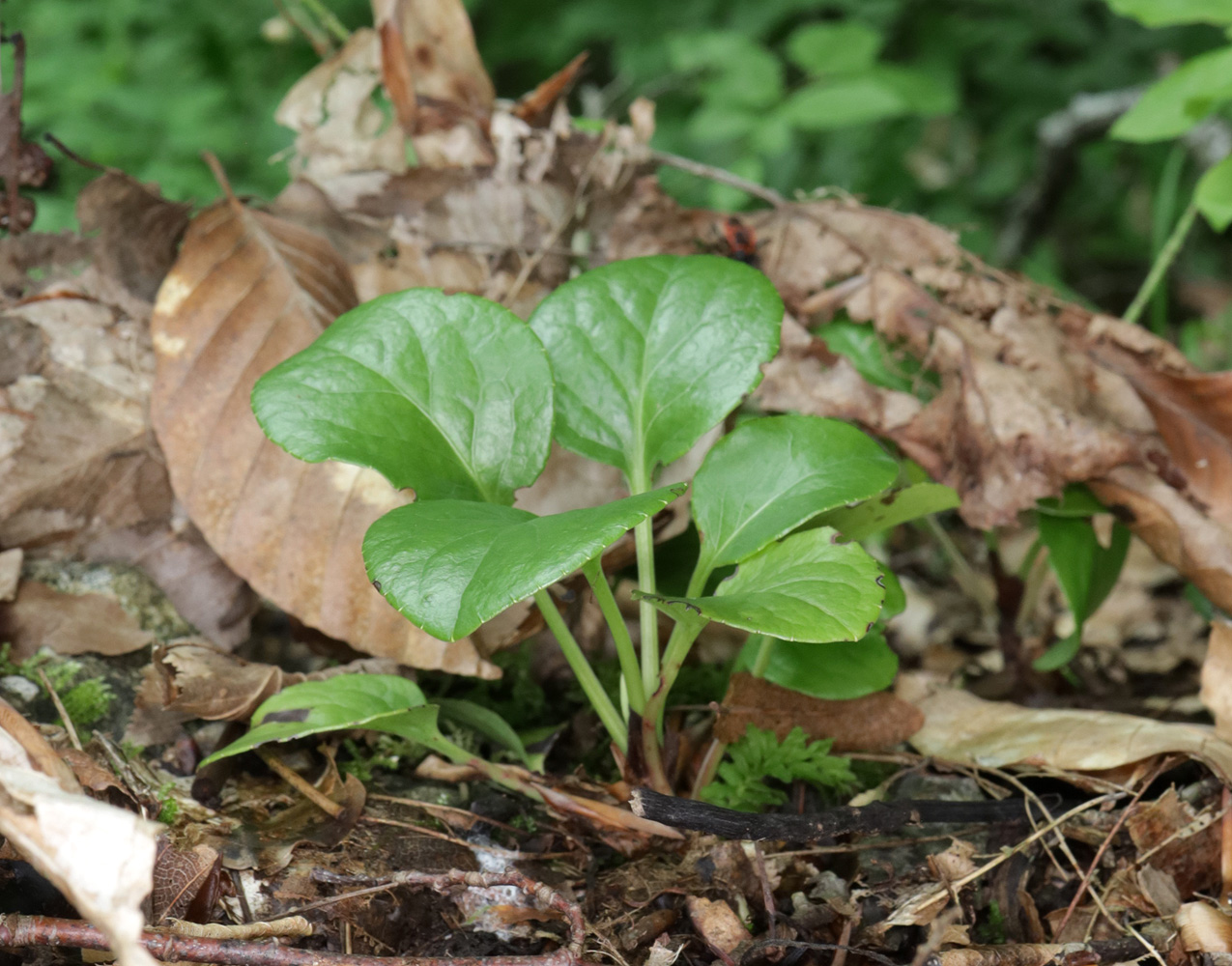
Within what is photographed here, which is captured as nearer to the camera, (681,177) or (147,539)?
(147,539)

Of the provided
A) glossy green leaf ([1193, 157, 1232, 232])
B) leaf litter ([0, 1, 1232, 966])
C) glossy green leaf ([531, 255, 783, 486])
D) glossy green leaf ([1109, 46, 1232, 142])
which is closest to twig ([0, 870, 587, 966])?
leaf litter ([0, 1, 1232, 966])

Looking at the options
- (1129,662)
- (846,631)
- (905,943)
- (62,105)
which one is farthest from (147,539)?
(62,105)

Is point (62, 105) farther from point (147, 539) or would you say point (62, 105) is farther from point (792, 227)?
point (792, 227)

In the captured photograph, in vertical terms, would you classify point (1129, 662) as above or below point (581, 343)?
below

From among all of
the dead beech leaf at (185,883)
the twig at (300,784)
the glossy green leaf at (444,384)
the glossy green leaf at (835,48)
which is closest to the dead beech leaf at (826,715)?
the glossy green leaf at (444,384)

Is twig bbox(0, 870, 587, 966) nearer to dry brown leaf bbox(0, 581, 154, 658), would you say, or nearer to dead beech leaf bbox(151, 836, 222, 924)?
dead beech leaf bbox(151, 836, 222, 924)

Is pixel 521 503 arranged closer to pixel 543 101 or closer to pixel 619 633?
pixel 619 633

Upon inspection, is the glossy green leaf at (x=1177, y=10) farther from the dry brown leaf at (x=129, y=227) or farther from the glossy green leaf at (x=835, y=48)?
the dry brown leaf at (x=129, y=227)
